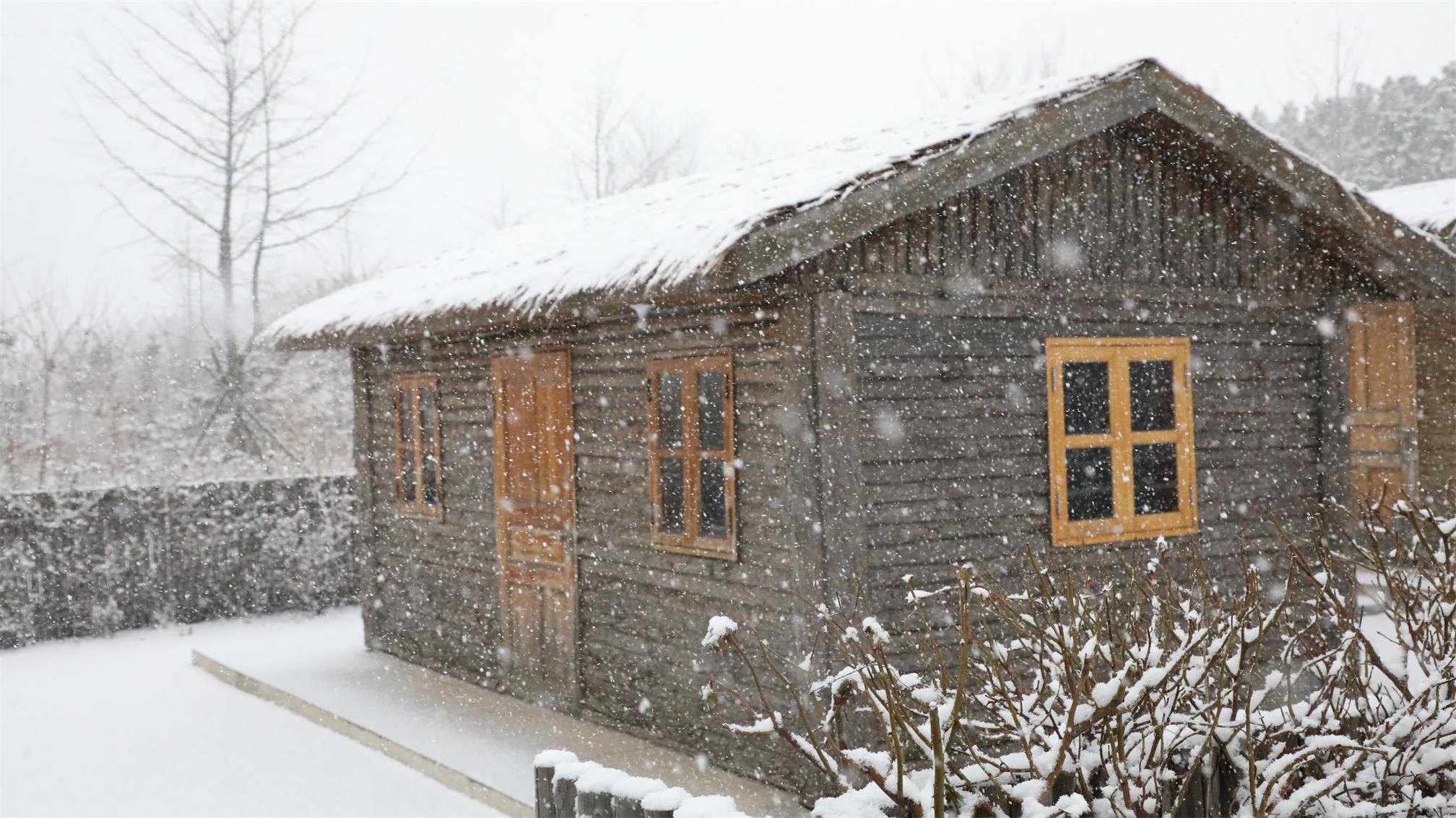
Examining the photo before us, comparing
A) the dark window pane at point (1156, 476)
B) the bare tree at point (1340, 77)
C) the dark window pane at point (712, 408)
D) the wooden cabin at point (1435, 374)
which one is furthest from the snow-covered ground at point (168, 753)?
the bare tree at point (1340, 77)

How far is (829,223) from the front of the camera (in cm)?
668

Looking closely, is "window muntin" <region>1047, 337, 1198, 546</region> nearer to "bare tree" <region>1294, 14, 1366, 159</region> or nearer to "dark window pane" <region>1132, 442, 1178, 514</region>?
"dark window pane" <region>1132, 442, 1178, 514</region>

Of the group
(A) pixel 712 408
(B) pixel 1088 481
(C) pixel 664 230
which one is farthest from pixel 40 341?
(B) pixel 1088 481

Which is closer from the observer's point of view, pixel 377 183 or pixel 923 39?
pixel 377 183

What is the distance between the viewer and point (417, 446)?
11.3m

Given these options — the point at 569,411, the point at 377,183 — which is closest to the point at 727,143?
the point at 377,183

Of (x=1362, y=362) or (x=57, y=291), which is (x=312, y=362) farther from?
(x=1362, y=362)

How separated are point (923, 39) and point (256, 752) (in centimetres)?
7564

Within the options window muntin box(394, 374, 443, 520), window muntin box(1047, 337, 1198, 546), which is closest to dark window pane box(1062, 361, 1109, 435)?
window muntin box(1047, 337, 1198, 546)

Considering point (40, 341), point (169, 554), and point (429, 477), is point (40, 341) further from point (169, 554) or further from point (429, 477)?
point (429, 477)

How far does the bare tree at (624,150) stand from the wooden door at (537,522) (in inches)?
858

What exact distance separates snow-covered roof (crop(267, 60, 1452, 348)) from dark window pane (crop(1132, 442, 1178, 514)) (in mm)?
1885

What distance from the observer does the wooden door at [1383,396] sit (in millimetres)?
13406

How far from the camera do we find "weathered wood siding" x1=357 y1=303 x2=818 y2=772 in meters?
7.16
